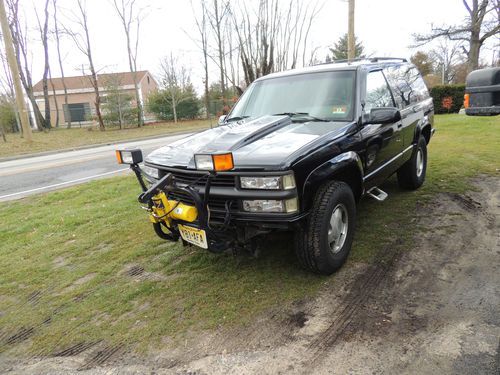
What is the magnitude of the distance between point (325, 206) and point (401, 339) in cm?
111

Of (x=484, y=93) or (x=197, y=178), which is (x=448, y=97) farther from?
(x=197, y=178)

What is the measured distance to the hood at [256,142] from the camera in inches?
115

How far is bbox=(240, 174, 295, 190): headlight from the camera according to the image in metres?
2.80

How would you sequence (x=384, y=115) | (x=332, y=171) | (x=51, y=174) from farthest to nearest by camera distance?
(x=51, y=174) → (x=384, y=115) → (x=332, y=171)

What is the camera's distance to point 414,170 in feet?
18.3

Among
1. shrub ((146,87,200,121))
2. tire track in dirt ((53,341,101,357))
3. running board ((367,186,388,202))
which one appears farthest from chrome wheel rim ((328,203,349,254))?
shrub ((146,87,200,121))

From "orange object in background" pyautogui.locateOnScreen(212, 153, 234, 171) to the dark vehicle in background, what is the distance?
2509 millimetres

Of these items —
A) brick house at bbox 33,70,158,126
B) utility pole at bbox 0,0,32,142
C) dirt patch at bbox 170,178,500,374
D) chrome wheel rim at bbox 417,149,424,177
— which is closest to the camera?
dirt patch at bbox 170,178,500,374

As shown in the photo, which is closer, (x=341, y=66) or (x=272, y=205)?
(x=272, y=205)

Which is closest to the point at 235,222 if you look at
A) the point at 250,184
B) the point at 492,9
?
the point at 250,184

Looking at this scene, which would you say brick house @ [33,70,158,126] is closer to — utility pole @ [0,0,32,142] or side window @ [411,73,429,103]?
utility pole @ [0,0,32,142]

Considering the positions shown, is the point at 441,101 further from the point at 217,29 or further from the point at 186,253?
the point at 186,253

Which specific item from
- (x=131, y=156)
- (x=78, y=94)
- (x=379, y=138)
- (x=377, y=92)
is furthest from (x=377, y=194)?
(x=78, y=94)

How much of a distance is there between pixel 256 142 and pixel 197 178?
61cm
